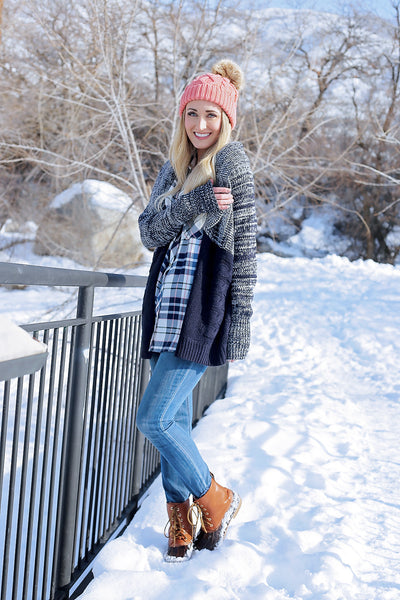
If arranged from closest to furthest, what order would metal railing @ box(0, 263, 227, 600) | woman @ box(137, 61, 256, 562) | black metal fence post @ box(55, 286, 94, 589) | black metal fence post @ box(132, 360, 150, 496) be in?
metal railing @ box(0, 263, 227, 600) < black metal fence post @ box(55, 286, 94, 589) < woman @ box(137, 61, 256, 562) < black metal fence post @ box(132, 360, 150, 496)

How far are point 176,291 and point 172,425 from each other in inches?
20.8

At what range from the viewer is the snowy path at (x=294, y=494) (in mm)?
1918

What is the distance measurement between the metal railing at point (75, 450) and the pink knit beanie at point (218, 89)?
2.83 ft

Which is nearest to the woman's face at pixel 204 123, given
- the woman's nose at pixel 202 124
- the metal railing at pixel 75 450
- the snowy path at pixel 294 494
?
the woman's nose at pixel 202 124

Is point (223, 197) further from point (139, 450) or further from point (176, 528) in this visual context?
point (139, 450)

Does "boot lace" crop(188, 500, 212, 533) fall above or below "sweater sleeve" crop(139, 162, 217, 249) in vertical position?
below

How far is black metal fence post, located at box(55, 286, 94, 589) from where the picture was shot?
6.24ft

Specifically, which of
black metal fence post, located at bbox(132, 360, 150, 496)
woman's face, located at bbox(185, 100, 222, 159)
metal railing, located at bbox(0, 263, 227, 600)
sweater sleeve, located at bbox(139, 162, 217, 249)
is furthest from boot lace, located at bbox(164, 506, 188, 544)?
woman's face, located at bbox(185, 100, 222, 159)

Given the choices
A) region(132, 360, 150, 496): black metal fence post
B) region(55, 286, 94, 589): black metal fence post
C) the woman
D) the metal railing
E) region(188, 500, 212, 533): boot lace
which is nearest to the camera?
the metal railing

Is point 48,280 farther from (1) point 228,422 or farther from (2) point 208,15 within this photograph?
(2) point 208,15

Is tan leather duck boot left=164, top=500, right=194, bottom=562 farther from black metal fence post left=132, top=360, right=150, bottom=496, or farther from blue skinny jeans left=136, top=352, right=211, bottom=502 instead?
black metal fence post left=132, top=360, right=150, bottom=496

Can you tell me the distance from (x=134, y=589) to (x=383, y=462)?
7.00 feet

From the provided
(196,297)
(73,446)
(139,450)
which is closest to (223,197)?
(196,297)

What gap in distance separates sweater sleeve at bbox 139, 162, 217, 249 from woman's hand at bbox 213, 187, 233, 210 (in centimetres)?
2
